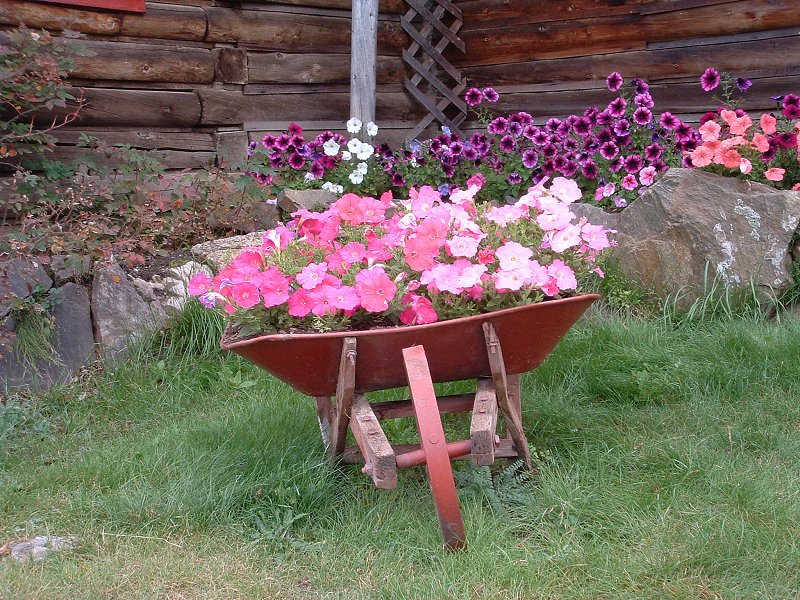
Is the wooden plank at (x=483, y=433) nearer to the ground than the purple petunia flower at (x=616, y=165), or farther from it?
nearer to the ground

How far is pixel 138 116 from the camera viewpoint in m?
4.90

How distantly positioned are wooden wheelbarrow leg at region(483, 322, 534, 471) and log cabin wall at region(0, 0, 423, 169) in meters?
2.96

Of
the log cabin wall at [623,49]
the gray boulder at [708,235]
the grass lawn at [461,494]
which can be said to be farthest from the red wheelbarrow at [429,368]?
the log cabin wall at [623,49]

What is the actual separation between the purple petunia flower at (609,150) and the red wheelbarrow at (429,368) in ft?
8.42

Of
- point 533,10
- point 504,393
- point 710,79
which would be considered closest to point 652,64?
point 710,79

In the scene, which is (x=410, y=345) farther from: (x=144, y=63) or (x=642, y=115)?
(x=144, y=63)

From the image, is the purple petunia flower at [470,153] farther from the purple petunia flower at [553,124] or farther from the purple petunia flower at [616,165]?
the purple petunia flower at [616,165]

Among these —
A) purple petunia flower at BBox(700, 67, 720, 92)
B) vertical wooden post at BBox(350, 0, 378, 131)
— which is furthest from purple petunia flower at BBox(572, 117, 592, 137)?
vertical wooden post at BBox(350, 0, 378, 131)

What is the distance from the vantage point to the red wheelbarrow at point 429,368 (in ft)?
6.14

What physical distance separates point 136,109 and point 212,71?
0.63 meters

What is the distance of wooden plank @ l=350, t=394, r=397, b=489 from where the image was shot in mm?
1843

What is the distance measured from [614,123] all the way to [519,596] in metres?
3.32

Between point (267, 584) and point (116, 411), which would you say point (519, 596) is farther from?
point (116, 411)

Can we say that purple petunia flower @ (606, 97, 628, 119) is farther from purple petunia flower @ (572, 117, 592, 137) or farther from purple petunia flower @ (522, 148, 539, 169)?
purple petunia flower @ (522, 148, 539, 169)
